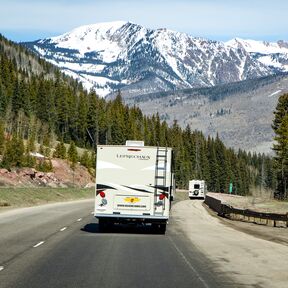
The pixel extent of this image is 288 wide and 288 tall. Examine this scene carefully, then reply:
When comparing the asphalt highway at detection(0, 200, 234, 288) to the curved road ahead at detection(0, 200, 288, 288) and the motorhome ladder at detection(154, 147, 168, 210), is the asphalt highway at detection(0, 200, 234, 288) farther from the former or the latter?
the motorhome ladder at detection(154, 147, 168, 210)

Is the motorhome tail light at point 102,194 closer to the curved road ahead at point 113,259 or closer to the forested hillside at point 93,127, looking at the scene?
the curved road ahead at point 113,259

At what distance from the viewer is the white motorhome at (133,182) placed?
908 inches

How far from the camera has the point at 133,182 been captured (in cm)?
2312

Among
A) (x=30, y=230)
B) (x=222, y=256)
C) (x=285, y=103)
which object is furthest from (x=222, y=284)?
(x=285, y=103)

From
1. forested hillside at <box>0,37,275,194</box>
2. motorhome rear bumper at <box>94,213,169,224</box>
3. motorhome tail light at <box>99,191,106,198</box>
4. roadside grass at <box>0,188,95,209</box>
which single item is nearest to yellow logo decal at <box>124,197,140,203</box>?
motorhome rear bumper at <box>94,213,169,224</box>

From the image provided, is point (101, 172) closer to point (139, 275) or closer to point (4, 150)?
point (139, 275)

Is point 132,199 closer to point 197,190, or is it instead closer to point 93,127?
point 197,190

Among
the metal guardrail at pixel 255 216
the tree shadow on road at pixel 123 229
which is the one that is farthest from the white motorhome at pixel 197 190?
the tree shadow on road at pixel 123 229

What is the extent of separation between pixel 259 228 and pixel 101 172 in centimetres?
1070

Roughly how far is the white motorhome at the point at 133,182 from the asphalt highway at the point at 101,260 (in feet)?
3.04

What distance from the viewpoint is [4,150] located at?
99.0 metres

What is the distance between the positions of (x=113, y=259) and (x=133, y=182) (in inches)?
302

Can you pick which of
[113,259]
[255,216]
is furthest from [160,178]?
[255,216]

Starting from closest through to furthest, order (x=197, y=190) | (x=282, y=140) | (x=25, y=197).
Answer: (x=25, y=197), (x=282, y=140), (x=197, y=190)
